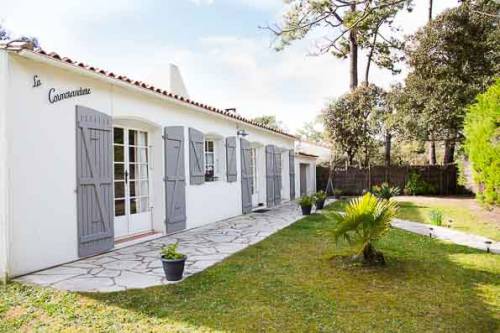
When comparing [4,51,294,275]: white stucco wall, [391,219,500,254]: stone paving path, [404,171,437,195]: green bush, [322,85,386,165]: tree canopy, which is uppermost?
[322,85,386,165]: tree canopy

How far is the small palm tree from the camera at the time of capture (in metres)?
5.36

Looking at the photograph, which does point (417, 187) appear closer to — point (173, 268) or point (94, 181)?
point (94, 181)

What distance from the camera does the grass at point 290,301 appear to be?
3465 mm

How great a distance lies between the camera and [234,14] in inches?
467

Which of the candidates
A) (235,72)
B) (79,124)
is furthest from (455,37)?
(79,124)

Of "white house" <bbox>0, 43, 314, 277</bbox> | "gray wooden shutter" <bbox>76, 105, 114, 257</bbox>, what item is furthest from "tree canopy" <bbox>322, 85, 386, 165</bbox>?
"gray wooden shutter" <bbox>76, 105, 114, 257</bbox>

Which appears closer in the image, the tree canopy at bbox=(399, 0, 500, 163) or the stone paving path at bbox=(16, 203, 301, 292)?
the stone paving path at bbox=(16, 203, 301, 292)

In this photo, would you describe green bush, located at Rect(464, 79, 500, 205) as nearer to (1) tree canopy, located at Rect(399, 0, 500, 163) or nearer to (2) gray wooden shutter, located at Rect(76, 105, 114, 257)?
(1) tree canopy, located at Rect(399, 0, 500, 163)

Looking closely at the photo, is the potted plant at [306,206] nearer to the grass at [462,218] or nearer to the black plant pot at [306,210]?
the black plant pot at [306,210]

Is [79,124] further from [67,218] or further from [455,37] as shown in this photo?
[455,37]

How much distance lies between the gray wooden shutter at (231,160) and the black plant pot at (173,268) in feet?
20.2

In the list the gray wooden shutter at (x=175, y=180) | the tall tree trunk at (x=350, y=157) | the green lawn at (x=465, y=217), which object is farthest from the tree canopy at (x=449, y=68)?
the gray wooden shutter at (x=175, y=180)

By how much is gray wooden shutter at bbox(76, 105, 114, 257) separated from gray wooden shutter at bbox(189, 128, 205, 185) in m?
2.69

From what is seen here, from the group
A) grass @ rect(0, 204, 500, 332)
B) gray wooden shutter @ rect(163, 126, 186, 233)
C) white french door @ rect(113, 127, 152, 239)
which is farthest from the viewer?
gray wooden shutter @ rect(163, 126, 186, 233)
